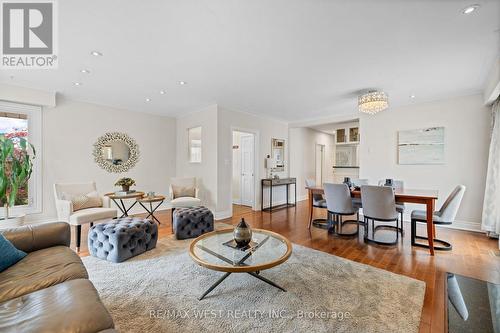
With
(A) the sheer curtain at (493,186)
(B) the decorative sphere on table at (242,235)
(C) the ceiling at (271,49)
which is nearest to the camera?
(C) the ceiling at (271,49)

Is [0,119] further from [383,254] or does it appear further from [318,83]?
[383,254]

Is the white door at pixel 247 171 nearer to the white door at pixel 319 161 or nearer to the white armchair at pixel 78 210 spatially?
the white door at pixel 319 161

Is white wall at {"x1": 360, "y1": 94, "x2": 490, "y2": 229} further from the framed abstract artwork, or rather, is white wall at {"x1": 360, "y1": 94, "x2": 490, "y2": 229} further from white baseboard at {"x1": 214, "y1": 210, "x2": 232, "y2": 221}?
white baseboard at {"x1": 214, "y1": 210, "x2": 232, "y2": 221}

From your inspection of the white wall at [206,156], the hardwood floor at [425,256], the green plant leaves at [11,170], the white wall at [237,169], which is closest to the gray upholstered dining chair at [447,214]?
the hardwood floor at [425,256]

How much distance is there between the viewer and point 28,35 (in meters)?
2.18

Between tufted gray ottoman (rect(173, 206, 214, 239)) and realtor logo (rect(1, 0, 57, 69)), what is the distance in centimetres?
258

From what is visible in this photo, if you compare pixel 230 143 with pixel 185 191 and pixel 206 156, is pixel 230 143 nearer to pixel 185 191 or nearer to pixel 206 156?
pixel 206 156

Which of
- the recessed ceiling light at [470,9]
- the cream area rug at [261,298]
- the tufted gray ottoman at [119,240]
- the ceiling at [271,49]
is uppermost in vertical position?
the ceiling at [271,49]

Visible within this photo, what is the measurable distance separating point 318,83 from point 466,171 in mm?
3320

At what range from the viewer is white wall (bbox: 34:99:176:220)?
4.06m

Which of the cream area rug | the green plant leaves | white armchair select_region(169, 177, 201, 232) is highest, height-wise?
the green plant leaves

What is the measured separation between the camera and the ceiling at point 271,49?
5.95 feet

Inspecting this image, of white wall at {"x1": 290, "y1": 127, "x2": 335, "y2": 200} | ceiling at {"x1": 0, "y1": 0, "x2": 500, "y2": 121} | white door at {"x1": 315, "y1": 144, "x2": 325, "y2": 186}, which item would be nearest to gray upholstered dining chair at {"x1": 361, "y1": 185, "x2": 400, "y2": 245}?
ceiling at {"x1": 0, "y1": 0, "x2": 500, "y2": 121}

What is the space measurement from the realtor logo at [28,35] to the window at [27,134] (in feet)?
3.99
